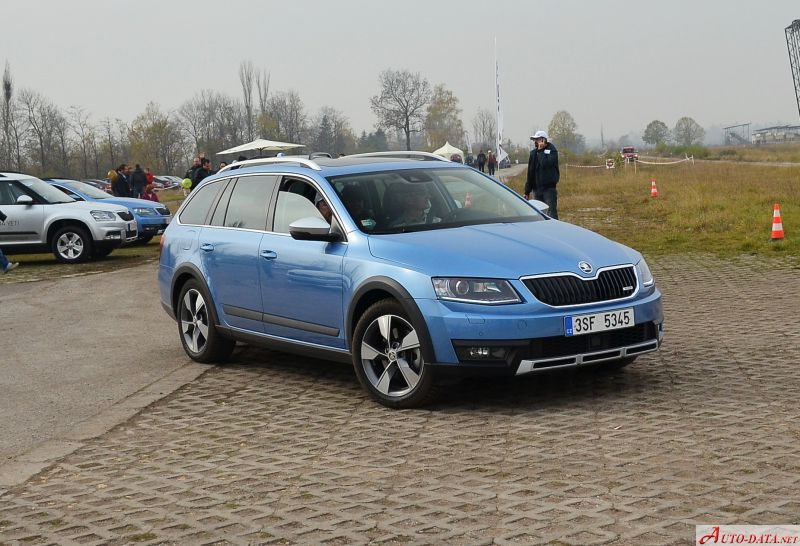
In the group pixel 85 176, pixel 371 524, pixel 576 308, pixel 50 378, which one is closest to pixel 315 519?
pixel 371 524

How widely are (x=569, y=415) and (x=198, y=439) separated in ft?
6.98

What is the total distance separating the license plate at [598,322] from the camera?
696 centimetres

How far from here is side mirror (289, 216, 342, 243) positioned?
25.6ft

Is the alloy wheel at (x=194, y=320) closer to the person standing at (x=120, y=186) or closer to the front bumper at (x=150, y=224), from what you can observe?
the front bumper at (x=150, y=224)

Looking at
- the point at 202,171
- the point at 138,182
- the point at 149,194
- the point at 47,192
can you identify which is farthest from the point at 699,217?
the point at 149,194

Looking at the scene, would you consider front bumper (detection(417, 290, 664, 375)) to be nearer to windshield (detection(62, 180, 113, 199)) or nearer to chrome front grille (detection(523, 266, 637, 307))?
chrome front grille (detection(523, 266, 637, 307))

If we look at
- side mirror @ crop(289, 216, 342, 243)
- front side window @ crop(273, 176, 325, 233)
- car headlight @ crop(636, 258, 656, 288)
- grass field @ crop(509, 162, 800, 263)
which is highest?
front side window @ crop(273, 176, 325, 233)

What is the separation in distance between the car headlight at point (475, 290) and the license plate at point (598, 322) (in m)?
0.35

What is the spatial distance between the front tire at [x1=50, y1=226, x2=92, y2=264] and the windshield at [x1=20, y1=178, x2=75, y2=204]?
2.29 ft

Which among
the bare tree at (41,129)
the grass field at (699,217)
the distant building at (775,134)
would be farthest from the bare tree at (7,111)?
the distant building at (775,134)

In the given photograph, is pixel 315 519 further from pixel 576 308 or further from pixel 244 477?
pixel 576 308

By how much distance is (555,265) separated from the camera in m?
7.09

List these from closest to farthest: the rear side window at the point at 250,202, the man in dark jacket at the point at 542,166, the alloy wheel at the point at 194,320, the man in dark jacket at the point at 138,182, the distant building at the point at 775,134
Answer: the rear side window at the point at 250,202
the alloy wheel at the point at 194,320
the man in dark jacket at the point at 542,166
the man in dark jacket at the point at 138,182
the distant building at the point at 775,134

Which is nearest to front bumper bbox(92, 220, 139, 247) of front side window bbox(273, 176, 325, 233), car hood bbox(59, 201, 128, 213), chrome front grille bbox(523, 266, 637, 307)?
car hood bbox(59, 201, 128, 213)
